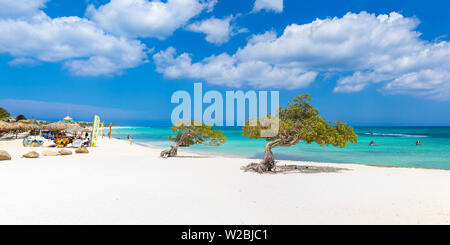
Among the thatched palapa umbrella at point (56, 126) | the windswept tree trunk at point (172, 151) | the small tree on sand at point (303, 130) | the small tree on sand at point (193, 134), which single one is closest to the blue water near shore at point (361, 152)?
the small tree on sand at point (193, 134)

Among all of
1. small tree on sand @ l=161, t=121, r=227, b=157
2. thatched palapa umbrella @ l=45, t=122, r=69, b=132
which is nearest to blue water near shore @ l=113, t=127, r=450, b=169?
small tree on sand @ l=161, t=121, r=227, b=157

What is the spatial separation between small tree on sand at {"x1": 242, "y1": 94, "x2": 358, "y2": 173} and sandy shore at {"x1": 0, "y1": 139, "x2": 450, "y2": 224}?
1607 mm

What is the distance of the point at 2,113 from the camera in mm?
51875

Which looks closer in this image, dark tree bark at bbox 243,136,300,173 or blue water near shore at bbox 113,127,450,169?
dark tree bark at bbox 243,136,300,173

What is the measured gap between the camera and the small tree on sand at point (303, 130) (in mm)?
10520

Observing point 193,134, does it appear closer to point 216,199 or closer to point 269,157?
point 269,157

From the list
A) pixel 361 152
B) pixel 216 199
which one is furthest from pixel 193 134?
pixel 361 152

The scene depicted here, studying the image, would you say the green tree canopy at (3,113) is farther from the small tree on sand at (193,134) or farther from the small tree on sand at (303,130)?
the small tree on sand at (303,130)

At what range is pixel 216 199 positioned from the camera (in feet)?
21.2

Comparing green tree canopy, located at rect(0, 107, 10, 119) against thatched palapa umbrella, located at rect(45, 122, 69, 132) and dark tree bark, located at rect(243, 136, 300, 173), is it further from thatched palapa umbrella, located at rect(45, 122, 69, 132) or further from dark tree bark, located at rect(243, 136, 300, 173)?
dark tree bark, located at rect(243, 136, 300, 173)

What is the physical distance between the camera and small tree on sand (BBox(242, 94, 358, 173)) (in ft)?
34.5

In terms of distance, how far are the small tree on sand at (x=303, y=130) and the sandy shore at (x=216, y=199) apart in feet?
5.27
